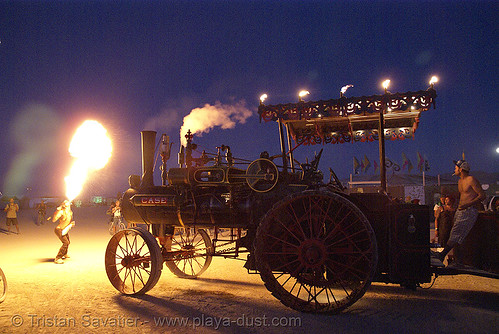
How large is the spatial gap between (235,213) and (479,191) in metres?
3.78

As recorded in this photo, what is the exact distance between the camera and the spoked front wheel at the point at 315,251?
4.20 metres

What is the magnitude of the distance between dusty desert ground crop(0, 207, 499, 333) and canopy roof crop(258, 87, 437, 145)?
121 inches

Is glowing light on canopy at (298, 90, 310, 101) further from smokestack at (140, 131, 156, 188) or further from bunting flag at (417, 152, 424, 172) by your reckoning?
bunting flag at (417, 152, 424, 172)

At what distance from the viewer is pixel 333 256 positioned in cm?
463

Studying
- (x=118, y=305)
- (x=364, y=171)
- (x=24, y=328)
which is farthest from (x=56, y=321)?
(x=364, y=171)

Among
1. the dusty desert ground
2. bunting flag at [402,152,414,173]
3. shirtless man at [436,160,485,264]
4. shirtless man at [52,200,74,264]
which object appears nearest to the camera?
the dusty desert ground

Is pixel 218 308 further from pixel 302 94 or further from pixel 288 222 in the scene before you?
pixel 302 94

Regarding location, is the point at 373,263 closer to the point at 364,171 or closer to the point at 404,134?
the point at 404,134

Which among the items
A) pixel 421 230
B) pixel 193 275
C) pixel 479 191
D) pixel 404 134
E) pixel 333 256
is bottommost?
pixel 193 275

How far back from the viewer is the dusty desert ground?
3.93 metres

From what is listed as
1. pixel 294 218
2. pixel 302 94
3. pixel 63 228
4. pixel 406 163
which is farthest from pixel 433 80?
pixel 406 163

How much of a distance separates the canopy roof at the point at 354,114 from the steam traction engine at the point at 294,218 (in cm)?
2

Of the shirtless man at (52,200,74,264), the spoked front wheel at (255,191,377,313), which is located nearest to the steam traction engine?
the spoked front wheel at (255,191,377,313)

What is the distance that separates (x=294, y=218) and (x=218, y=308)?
172 centimetres
